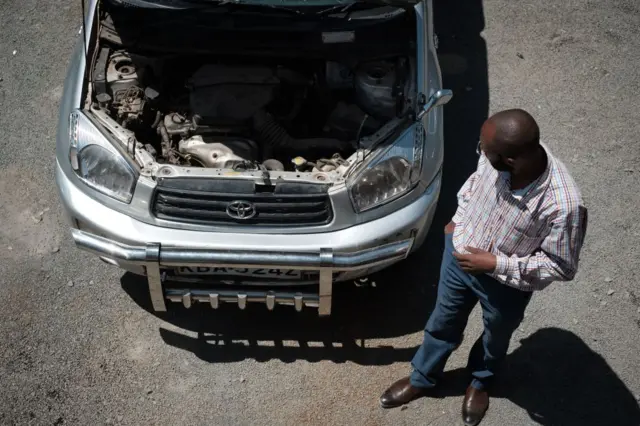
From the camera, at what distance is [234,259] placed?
12.1 feet

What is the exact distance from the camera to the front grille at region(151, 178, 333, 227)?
381 cm

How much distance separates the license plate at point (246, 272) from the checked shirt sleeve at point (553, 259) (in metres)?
1.16

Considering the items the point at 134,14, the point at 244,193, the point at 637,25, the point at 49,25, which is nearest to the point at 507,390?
the point at 244,193

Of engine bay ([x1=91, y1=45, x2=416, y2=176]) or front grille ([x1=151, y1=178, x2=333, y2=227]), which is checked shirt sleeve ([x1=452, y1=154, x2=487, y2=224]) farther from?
engine bay ([x1=91, y1=45, x2=416, y2=176])

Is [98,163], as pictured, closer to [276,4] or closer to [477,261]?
[276,4]

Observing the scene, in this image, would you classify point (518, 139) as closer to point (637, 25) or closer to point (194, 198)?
point (194, 198)

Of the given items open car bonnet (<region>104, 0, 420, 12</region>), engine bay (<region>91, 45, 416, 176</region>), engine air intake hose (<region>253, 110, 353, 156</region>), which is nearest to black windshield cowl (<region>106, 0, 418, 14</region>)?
open car bonnet (<region>104, 0, 420, 12</region>)

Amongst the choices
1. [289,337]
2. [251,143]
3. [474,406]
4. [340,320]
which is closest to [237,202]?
[251,143]

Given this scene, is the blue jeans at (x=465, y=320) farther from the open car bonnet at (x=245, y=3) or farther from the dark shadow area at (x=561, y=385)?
the open car bonnet at (x=245, y=3)

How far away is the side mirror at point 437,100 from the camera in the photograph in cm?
382

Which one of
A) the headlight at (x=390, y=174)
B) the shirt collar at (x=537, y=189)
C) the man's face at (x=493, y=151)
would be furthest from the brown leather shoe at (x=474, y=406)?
the man's face at (x=493, y=151)

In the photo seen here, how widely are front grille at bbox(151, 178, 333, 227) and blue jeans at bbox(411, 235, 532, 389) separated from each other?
709mm

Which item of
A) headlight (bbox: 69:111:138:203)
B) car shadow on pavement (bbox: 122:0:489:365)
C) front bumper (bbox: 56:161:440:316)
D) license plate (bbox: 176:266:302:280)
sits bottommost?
car shadow on pavement (bbox: 122:0:489:365)

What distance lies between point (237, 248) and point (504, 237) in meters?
1.31
